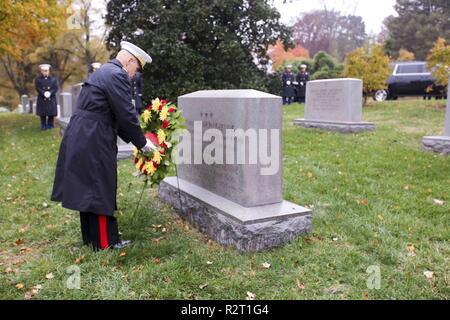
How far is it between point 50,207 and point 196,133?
2270 millimetres

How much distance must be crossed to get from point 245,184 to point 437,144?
5.33m

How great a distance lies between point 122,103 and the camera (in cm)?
395

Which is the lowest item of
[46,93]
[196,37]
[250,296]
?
[250,296]

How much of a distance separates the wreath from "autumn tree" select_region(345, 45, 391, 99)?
1296cm

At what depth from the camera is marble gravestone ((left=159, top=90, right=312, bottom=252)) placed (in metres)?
4.12

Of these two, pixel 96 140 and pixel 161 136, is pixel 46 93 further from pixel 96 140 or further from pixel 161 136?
pixel 96 140

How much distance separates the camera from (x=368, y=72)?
16188mm

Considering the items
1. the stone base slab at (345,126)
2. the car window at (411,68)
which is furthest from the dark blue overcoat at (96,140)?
the car window at (411,68)

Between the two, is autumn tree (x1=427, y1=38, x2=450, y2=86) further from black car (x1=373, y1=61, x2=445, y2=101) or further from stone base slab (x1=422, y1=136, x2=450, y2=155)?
stone base slab (x1=422, y1=136, x2=450, y2=155)

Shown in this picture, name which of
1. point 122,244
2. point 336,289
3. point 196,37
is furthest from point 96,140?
point 196,37

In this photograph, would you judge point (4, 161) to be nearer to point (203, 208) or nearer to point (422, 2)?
point (203, 208)

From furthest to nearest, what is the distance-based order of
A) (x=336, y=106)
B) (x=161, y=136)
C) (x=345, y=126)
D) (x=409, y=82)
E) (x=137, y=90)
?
(x=409, y=82) < (x=137, y=90) < (x=336, y=106) < (x=345, y=126) < (x=161, y=136)

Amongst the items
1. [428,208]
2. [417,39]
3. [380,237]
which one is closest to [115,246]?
[380,237]
